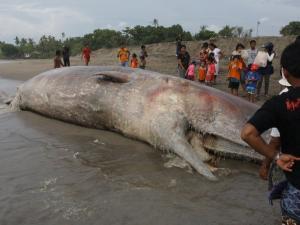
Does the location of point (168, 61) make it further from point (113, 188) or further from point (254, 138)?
point (254, 138)

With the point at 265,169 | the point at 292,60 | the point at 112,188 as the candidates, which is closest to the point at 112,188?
the point at 112,188

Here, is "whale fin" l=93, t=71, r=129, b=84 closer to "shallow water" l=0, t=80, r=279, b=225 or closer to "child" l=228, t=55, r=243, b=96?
"shallow water" l=0, t=80, r=279, b=225

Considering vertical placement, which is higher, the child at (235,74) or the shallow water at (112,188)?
the child at (235,74)

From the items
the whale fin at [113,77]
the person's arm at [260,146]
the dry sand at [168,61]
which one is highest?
the person's arm at [260,146]

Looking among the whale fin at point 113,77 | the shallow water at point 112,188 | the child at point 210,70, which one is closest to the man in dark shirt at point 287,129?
the shallow water at point 112,188

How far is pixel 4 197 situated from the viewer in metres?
5.04

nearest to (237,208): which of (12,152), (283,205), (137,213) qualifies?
(137,213)

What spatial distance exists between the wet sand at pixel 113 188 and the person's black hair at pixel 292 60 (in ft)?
6.36

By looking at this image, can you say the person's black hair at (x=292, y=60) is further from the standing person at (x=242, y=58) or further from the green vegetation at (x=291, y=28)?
the green vegetation at (x=291, y=28)

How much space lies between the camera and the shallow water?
4.55 metres

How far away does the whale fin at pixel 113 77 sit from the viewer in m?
8.03

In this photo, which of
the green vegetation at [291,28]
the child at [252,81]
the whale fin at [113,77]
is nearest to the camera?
the whale fin at [113,77]

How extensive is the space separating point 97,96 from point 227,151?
2.75 m

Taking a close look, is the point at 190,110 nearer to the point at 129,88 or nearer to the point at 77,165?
the point at 129,88
